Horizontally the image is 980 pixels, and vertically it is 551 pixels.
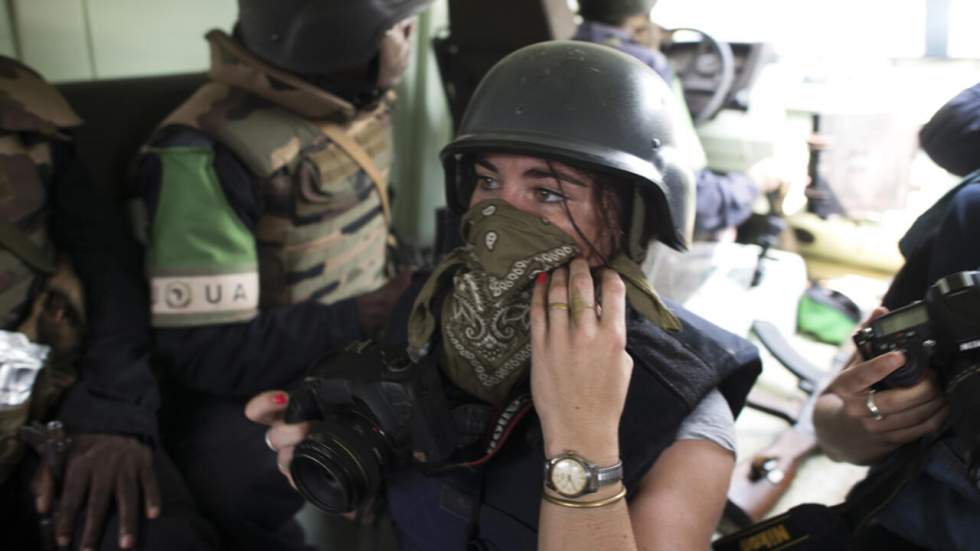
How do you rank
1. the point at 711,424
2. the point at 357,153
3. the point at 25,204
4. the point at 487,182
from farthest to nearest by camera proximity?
1. the point at 357,153
2. the point at 25,204
3. the point at 487,182
4. the point at 711,424

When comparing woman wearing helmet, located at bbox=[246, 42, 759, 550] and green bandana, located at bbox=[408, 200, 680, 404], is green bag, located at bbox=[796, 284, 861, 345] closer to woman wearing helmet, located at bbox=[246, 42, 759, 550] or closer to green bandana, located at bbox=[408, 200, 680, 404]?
woman wearing helmet, located at bbox=[246, 42, 759, 550]

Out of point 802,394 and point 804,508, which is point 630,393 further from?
point 802,394

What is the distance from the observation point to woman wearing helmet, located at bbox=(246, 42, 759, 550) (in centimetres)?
105

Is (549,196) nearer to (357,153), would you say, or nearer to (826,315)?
(357,153)

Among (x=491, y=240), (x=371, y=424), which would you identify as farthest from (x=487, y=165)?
(x=371, y=424)

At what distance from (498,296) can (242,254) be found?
87 cm

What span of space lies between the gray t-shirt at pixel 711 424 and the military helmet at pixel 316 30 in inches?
48.5

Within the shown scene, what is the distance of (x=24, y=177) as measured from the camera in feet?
5.22

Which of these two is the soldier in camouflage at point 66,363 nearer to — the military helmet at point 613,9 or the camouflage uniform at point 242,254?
the camouflage uniform at point 242,254

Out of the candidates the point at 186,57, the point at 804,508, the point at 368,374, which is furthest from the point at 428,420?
the point at 186,57

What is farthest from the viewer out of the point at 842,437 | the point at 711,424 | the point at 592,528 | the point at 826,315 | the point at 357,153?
the point at 826,315

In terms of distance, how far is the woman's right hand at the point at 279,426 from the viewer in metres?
1.29

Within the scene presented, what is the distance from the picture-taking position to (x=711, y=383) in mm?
1201

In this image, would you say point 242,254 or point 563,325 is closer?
point 563,325
